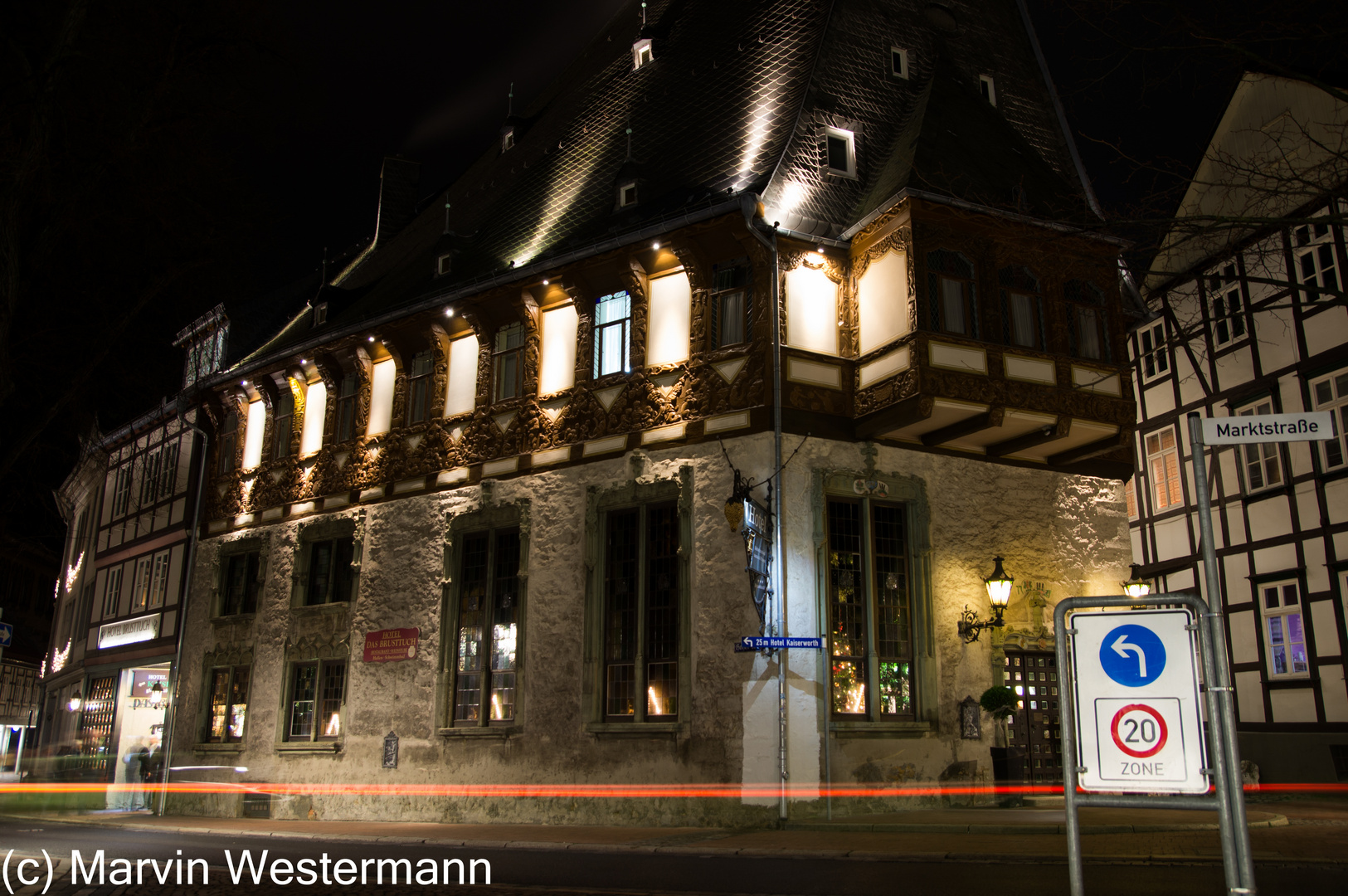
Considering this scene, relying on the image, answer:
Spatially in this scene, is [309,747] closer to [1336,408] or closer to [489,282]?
[489,282]

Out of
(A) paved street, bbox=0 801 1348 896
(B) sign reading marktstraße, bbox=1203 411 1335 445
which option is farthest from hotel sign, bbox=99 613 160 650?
(B) sign reading marktstraße, bbox=1203 411 1335 445

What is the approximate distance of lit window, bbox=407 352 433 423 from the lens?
2153cm

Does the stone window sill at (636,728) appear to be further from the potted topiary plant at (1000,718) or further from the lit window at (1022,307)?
the lit window at (1022,307)

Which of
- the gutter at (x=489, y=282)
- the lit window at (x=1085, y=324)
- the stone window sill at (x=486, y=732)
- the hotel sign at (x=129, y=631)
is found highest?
the gutter at (x=489, y=282)

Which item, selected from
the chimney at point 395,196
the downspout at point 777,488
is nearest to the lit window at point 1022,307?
the downspout at point 777,488

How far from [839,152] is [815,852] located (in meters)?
11.5

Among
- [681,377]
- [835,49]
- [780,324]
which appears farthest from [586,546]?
[835,49]

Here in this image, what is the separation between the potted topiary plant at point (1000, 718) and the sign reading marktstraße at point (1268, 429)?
10.9 metres

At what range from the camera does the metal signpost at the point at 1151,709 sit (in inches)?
205

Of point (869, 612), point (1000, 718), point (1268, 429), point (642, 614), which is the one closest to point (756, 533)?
point (869, 612)

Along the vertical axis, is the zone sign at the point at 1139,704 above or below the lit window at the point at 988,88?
below

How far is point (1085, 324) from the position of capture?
Answer: 17.3m

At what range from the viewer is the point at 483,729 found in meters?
18.2

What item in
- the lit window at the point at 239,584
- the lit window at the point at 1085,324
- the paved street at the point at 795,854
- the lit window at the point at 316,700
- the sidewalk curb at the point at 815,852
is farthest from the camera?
the lit window at the point at 239,584
